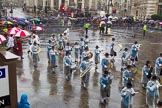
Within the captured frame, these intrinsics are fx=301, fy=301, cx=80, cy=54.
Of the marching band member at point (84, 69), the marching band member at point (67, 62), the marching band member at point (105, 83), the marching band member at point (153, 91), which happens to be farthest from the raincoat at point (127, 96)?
the marching band member at point (67, 62)

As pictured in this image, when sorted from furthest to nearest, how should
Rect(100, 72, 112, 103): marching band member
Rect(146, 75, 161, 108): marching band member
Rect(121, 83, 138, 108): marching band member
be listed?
1. Rect(100, 72, 112, 103): marching band member
2. Rect(146, 75, 161, 108): marching band member
3. Rect(121, 83, 138, 108): marching band member

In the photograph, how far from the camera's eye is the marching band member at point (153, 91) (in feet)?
35.7

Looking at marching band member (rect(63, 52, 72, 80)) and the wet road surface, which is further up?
marching band member (rect(63, 52, 72, 80))

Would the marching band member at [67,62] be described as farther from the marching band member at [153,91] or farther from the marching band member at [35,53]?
the marching band member at [153,91]

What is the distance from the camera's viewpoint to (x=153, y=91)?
35.9ft

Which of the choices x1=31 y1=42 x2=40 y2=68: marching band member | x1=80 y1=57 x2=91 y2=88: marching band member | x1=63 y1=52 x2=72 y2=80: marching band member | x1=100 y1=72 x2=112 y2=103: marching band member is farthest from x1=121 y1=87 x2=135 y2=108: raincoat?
x1=31 y1=42 x2=40 y2=68: marching band member

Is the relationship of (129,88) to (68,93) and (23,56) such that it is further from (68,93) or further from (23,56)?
(23,56)

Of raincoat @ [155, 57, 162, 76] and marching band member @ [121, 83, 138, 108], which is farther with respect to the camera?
raincoat @ [155, 57, 162, 76]

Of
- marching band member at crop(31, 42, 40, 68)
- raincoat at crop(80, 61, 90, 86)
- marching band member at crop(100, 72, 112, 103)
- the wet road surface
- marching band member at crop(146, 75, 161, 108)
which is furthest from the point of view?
marching band member at crop(31, 42, 40, 68)

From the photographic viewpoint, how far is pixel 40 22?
47.0 meters

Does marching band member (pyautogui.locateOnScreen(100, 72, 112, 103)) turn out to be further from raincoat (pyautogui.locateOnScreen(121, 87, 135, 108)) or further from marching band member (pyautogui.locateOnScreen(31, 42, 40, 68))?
marching band member (pyautogui.locateOnScreen(31, 42, 40, 68))

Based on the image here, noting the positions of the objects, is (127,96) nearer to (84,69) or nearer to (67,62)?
(84,69)

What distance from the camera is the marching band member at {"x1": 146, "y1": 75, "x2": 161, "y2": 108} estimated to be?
428 inches

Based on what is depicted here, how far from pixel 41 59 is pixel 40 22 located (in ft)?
88.7
